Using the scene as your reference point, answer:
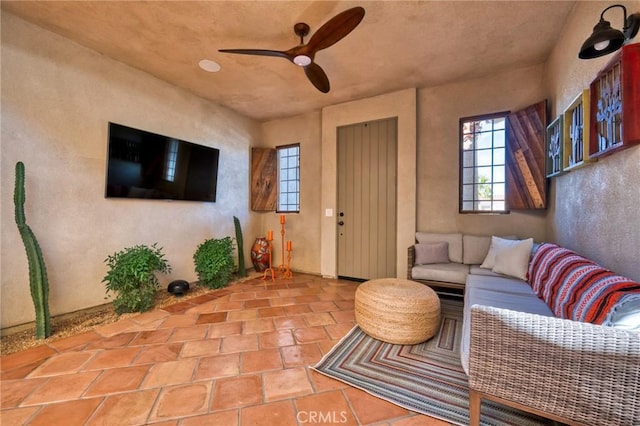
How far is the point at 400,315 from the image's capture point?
2096mm

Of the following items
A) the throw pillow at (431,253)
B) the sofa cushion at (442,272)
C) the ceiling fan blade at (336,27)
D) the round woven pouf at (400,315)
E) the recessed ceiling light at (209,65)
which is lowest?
the round woven pouf at (400,315)

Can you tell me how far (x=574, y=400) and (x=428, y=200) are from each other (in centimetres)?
282

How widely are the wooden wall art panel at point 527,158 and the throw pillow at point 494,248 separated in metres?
0.50

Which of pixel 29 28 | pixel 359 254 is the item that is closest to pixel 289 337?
pixel 359 254

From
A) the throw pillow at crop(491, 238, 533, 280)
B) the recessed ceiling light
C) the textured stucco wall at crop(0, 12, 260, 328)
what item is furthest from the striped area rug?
the recessed ceiling light

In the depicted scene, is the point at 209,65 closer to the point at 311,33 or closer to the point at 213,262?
the point at 311,33

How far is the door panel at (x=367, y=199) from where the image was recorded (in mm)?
3832

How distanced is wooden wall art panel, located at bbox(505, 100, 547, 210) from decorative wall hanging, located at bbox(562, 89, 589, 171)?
0.61m

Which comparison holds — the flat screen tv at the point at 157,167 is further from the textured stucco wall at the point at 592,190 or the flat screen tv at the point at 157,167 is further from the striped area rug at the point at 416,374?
the textured stucco wall at the point at 592,190

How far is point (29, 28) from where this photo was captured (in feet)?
7.64

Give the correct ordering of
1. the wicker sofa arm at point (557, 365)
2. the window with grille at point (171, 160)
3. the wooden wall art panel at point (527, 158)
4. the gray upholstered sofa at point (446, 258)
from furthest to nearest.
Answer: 1. the window with grille at point (171, 160)
2. the gray upholstered sofa at point (446, 258)
3. the wooden wall art panel at point (527, 158)
4. the wicker sofa arm at point (557, 365)

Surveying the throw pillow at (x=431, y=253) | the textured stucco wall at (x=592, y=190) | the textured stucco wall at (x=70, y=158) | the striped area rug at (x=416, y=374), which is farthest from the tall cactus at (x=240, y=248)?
the textured stucco wall at (x=592, y=190)

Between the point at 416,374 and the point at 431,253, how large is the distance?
176 centimetres

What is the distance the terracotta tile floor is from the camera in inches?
55.4
